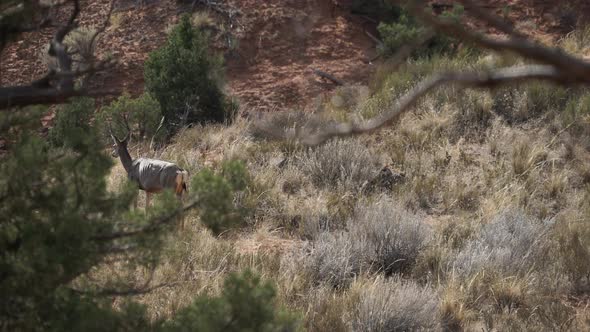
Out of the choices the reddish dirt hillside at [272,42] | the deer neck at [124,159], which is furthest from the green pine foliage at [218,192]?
the reddish dirt hillside at [272,42]

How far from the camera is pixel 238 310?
374 centimetres

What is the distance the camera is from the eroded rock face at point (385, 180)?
343 inches

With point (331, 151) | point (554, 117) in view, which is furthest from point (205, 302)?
point (554, 117)

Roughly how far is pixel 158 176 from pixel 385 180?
8.80 feet

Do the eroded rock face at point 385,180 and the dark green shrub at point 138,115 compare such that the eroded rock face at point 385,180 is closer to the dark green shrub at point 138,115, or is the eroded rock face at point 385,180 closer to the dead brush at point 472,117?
the dead brush at point 472,117

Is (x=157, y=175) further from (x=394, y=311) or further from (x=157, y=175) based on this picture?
(x=394, y=311)

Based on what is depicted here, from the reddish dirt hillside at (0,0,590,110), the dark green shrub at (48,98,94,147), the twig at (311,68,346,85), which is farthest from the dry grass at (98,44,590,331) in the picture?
the reddish dirt hillside at (0,0,590,110)

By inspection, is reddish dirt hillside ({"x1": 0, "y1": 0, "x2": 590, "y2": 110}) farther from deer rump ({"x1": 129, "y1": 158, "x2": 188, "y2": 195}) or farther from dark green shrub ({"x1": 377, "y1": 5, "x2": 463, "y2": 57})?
deer rump ({"x1": 129, "y1": 158, "x2": 188, "y2": 195})

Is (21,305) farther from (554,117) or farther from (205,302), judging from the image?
(554,117)

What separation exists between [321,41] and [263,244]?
6.12 meters

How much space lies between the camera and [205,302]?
3.81 m

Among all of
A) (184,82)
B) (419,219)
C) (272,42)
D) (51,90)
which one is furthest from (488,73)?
(272,42)

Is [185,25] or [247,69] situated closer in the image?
[185,25]

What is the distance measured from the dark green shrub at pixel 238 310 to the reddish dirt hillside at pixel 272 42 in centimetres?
785
